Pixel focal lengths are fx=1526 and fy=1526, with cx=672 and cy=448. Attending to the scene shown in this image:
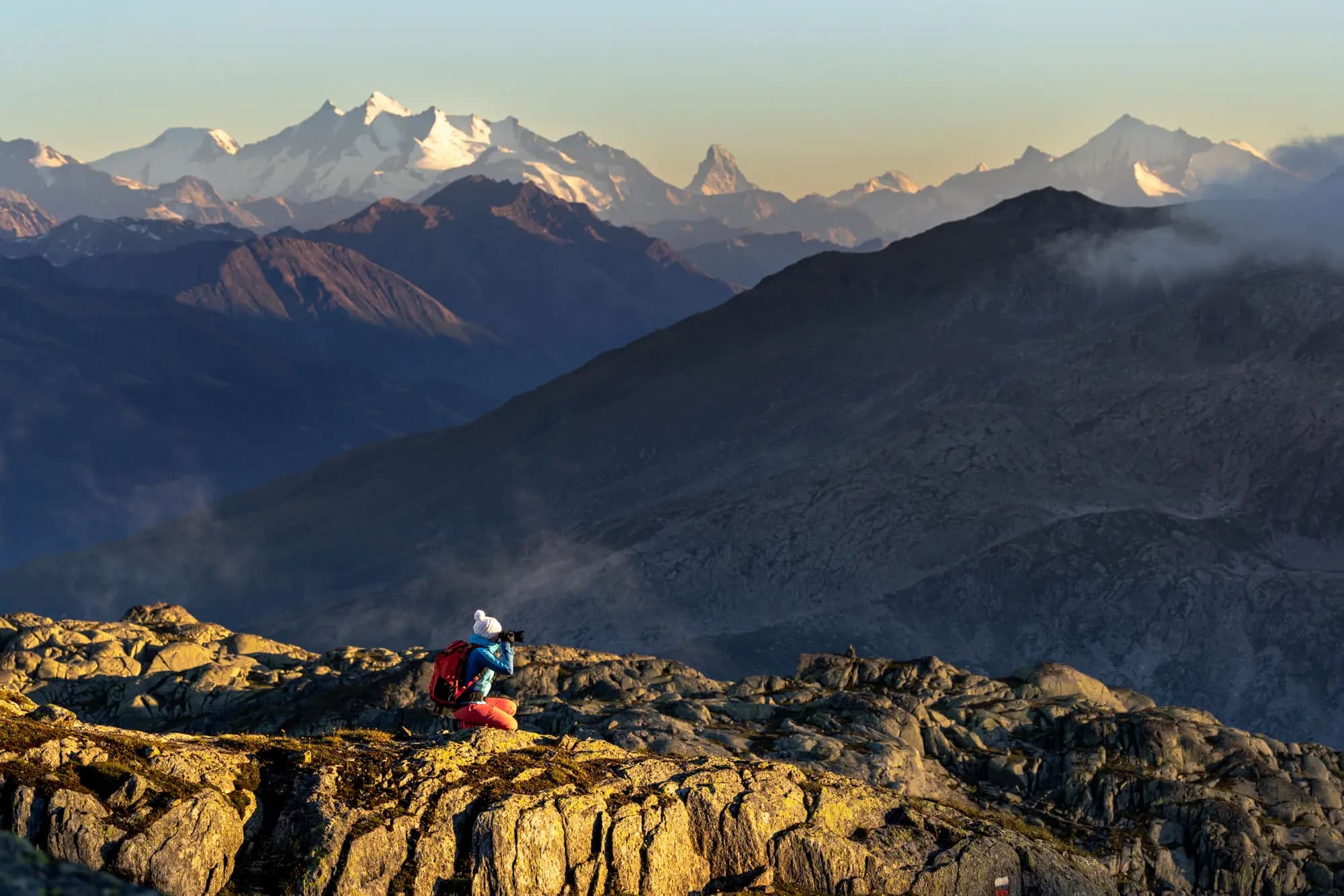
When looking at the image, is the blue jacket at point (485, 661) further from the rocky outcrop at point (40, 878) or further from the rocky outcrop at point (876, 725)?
the rocky outcrop at point (876, 725)

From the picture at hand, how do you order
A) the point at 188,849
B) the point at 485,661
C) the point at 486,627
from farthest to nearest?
the point at 485,661, the point at 486,627, the point at 188,849

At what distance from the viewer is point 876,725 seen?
93.1 metres

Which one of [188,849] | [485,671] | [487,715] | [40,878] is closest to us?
[40,878]

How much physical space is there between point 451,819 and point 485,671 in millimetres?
5418

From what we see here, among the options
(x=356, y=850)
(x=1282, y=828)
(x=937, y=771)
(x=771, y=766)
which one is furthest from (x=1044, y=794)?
(x=356, y=850)

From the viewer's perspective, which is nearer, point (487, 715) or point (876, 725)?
point (487, 715)

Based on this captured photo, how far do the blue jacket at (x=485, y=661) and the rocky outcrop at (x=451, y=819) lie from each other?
1716 mm

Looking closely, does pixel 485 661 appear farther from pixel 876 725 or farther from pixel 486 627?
pixel 876 725

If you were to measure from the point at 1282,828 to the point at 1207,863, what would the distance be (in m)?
8.01

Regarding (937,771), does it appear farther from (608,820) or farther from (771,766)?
(608,820)

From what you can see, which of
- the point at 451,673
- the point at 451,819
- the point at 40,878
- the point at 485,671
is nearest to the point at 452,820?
the point at 451,819

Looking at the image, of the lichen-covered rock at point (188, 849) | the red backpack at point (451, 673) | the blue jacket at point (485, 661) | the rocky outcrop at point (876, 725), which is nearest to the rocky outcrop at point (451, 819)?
the lichen-covered rock at point (188, 849)

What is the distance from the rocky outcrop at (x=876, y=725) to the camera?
262 feet

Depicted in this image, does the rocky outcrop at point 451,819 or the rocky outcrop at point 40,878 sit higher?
the rocky outcrop at point 40,878
